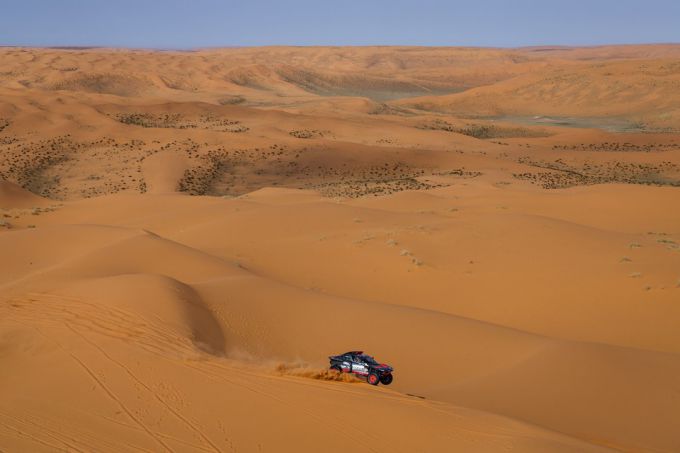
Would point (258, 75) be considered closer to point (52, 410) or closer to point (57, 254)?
point (57, 254)

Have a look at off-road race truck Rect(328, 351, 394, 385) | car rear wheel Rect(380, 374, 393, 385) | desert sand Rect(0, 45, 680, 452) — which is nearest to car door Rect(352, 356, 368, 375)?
off-road race truck Rect(328, 351, 394, 385)

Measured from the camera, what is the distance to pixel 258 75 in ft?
337

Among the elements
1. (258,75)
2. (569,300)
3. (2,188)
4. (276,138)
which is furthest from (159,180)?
(258,75)

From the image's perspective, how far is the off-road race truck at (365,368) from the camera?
8023 millimetres

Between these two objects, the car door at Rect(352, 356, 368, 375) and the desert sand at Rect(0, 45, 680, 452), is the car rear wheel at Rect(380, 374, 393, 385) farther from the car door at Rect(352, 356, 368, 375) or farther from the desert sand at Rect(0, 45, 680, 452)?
the desert sand at Rect(0, 45, 680, 452)

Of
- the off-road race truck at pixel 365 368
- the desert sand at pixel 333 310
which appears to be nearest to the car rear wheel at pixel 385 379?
the off-road race truck at pixel 365 368

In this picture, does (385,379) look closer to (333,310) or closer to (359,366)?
(359,366)

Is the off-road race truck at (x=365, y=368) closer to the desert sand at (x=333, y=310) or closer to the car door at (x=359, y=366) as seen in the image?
the car door at (x=359, y=366)

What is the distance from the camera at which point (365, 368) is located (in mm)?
8102

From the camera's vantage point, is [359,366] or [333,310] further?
[333,310]

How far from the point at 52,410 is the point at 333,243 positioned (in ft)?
35.9

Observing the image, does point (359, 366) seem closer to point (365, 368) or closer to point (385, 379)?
point (365, 368)

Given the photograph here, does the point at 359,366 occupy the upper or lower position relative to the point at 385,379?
upper

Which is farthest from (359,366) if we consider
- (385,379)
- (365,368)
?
(385,379)
